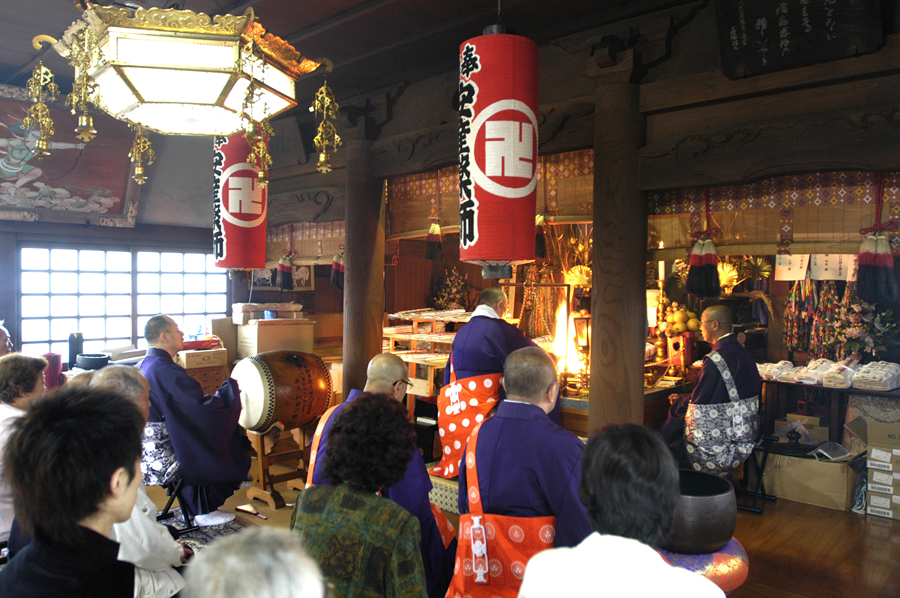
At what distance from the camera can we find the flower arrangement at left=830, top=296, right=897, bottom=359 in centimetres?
573

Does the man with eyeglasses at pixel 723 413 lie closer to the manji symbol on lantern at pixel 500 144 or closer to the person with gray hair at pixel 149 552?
the manji symbol on lantern at pixel 500 144

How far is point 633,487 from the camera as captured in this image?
1.41 metres

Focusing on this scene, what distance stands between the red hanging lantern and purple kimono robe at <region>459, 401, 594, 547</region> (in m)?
3.40

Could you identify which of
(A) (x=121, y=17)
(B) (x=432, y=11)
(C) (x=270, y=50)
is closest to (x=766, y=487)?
(B) (x=432, y=11)

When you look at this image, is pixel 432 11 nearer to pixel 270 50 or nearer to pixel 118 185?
pixel 270 50

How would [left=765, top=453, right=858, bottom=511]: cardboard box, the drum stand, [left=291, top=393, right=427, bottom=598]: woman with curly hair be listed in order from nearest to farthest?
[left=291, top=393, right=427, bottom=598]: woman with curly hair → [left=765, top=453, right=858, bottom=511]: cardboard box → the drum stand

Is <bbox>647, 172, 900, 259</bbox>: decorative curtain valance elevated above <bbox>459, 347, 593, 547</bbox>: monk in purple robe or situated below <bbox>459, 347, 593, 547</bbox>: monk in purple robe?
above

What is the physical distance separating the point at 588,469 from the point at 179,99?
273cm

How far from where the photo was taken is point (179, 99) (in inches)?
121

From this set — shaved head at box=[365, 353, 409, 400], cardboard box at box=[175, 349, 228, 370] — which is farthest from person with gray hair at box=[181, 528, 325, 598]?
cardboard box at box=[175, 349, 228, 370]

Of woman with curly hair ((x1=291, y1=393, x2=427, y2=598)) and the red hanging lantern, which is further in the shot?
the red hanging lantern

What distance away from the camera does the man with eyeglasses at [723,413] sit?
14.3 feet

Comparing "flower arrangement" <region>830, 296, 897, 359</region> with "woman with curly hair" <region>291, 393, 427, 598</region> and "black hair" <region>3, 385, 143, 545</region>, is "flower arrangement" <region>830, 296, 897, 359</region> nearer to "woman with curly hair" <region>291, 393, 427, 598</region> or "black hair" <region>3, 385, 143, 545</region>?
"woman with curly hair" <region>291, 393, 427, 598</region>

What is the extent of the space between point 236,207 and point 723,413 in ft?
13.3
